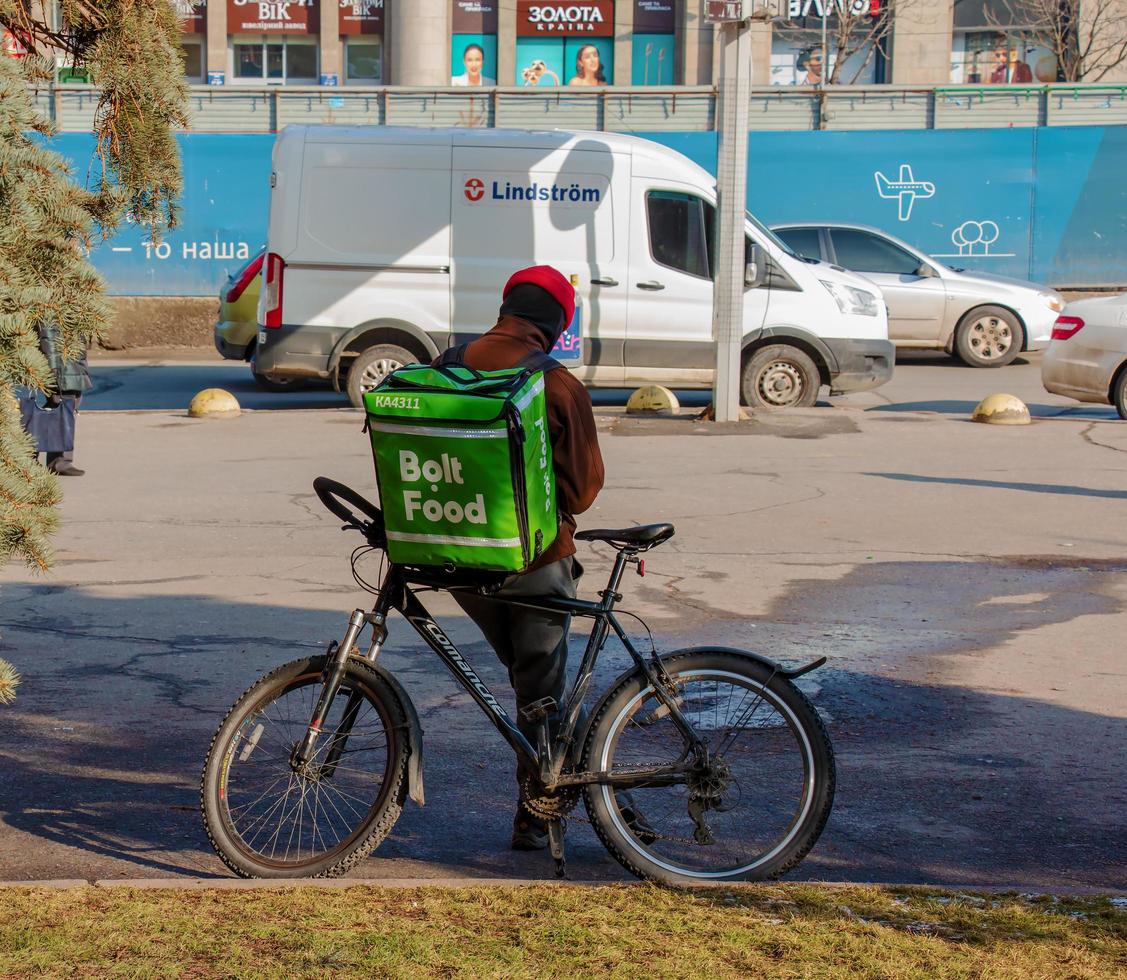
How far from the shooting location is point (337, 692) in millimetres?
4176

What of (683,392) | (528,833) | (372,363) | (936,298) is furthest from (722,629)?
(936,298)

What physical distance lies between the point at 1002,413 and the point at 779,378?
7.13ft

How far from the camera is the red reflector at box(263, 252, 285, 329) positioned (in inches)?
581

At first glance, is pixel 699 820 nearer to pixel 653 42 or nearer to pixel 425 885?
pixel 425 885

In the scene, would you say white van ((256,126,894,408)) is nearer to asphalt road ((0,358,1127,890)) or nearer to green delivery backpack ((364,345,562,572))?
asphalt road ((0,358,1127,890))

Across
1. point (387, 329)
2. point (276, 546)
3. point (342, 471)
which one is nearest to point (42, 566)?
point (276, 546)

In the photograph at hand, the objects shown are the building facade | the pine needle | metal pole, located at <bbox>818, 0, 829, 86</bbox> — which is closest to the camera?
the pine needle

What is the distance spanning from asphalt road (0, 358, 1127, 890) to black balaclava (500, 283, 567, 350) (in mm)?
1539

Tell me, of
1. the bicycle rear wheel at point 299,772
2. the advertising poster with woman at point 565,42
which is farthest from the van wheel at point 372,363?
the advertising poster with woman at point 565,42

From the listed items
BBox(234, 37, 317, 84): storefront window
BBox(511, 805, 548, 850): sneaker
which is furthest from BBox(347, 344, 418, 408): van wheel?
BBox(234, 37, 317, 84): storefront window

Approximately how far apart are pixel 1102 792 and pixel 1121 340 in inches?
389

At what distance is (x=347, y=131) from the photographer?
14703 millimetres

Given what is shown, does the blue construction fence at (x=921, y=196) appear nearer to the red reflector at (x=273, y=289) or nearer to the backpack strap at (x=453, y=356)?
the red reflector at (x=273, y=289)

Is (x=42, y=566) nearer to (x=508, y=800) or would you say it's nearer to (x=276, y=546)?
(x=508, y=800)
